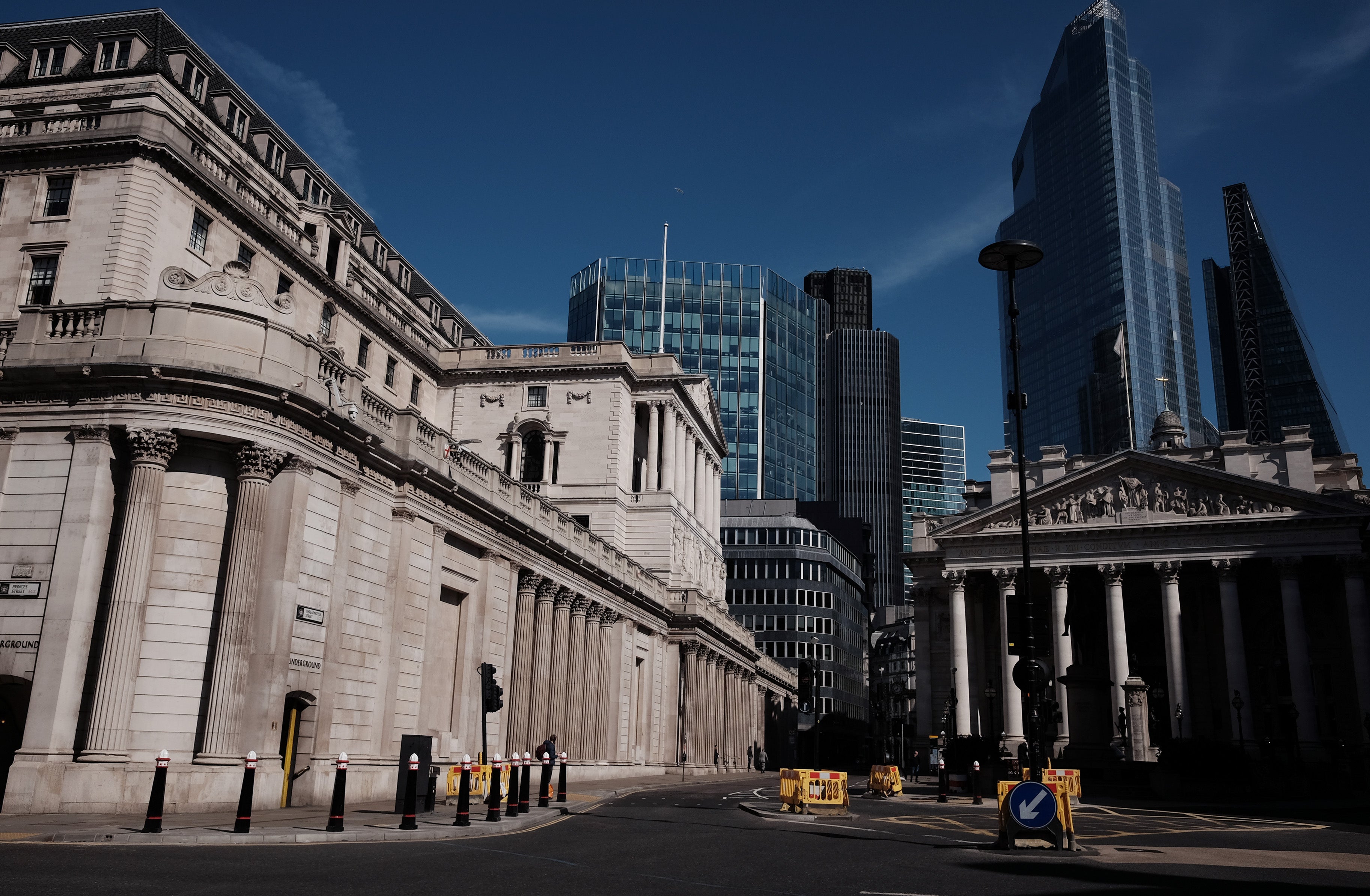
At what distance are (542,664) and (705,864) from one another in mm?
27717

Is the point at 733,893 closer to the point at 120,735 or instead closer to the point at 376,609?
the point at 120,735

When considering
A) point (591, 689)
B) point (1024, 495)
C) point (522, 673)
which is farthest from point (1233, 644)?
point (1024, 495)

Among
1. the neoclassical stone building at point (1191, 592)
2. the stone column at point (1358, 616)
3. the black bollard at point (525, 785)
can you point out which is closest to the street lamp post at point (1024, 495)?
the black bollard at point (525, 785)

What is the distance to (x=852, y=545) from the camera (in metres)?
146

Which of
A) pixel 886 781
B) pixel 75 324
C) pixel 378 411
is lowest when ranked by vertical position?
pixel 886 781

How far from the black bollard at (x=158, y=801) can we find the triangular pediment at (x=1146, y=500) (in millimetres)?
59444

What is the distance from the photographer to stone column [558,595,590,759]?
149 ft

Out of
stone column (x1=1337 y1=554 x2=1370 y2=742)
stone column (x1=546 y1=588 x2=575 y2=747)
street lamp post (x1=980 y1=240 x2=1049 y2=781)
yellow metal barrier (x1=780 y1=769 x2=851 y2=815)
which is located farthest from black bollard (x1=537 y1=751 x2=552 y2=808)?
stone column (x1=1337 y1=554 x2=1370 y2=742)

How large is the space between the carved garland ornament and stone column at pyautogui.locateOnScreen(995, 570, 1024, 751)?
49247 mm

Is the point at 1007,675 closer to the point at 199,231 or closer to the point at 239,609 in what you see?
the point at 199,231

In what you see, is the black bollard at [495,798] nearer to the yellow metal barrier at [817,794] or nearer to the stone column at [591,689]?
the yellow metal barrier at [817,794]

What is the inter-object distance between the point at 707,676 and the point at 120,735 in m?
49.9

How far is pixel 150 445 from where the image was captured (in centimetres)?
2377

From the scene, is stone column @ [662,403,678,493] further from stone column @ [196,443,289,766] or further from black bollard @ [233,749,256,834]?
black bollard @ [233,749,256,834]
